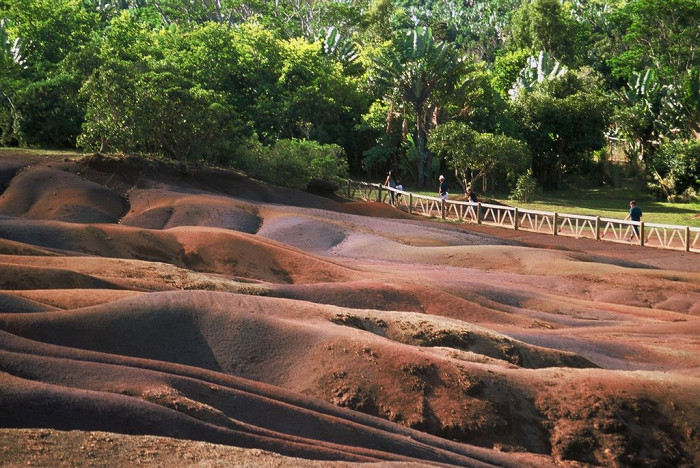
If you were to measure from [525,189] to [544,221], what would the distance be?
6.49 meters

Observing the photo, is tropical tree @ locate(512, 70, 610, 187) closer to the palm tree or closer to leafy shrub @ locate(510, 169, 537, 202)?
the palm tree

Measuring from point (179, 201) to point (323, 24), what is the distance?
42.6 metres

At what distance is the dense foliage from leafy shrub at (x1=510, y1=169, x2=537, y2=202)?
21.9 inches

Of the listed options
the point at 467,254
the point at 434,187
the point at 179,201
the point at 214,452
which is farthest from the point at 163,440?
the point at 434,187

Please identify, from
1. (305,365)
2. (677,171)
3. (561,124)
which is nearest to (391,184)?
(561,124)

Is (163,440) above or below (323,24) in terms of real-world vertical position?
below

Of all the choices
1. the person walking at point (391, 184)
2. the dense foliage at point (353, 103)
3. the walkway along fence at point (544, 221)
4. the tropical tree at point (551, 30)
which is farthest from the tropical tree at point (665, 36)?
the walkway along fence at point (544, 221)

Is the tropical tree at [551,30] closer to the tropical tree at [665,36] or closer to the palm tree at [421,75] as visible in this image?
the tropical tree at [665,36]

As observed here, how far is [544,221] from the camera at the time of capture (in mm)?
33094

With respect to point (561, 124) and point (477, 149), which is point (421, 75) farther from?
point (561, 124)

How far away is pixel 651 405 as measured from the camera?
34.5ft

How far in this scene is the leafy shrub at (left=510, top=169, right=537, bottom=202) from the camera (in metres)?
39.2

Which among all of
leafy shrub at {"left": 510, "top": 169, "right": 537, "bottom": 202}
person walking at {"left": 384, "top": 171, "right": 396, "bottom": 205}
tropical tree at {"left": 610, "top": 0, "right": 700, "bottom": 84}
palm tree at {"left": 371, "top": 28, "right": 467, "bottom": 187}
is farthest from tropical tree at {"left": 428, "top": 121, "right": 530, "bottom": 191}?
tropical tree at {"left": 610, "top": 0, "right": 700, "bottom": 84}

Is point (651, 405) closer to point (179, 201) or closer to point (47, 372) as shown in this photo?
point (47, 372)
